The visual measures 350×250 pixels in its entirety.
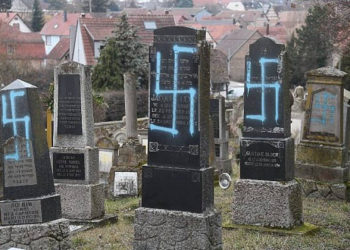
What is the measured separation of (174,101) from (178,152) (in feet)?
1.89

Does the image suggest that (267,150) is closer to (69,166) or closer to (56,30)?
(69,166)

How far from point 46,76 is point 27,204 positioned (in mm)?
37256

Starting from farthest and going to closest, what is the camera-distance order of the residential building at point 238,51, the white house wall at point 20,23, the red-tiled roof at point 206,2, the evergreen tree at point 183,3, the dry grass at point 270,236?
the red-tiled roof at point 206,2
the evergreen tree at point 183,3
the white house wall at point 20,23
the residential building at point 238,51
the dry grass at point 270,236

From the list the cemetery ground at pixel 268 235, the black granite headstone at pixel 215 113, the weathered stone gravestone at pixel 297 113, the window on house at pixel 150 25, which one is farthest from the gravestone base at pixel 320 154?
the window on house at pixel 150 25

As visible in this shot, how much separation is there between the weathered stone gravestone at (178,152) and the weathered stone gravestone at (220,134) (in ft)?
31.2

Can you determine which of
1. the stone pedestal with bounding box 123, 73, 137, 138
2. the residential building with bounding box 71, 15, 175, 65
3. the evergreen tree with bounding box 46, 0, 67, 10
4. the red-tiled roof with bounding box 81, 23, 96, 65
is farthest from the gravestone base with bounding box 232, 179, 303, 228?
the evergreen tree with bounding box 46, 0, 67, 10

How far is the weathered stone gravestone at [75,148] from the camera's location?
39.0ft

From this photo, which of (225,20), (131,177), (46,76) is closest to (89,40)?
(46,76)

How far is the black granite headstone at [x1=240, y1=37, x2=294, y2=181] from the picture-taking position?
10445 mm

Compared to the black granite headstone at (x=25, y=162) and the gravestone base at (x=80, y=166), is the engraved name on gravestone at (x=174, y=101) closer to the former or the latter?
the black granite headstone at (x=25, y=162)

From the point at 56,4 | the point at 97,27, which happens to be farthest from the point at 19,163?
the point at 56,4

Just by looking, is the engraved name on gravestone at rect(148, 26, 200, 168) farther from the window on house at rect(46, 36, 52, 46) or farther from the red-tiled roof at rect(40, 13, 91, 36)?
the window on house at rect(46, 36, 52, 46)

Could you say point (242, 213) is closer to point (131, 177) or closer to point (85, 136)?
point (85, 136)

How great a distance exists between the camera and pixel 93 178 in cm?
1209
